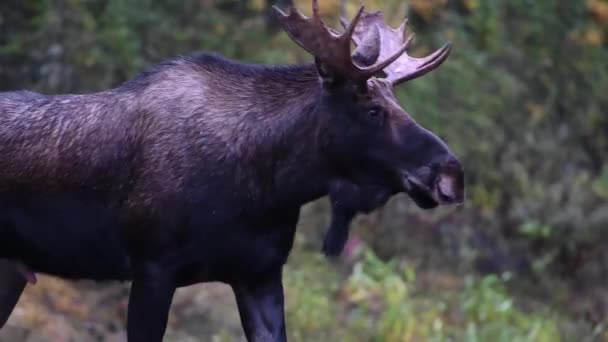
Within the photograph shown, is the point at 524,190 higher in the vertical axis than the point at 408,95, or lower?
lower

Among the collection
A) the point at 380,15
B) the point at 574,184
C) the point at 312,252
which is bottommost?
the point at 574,184

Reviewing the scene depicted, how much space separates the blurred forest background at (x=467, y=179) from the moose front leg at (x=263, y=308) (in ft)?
7.56

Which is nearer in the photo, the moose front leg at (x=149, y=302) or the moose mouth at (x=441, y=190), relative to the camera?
the moose mouth at (x=441, y=190)

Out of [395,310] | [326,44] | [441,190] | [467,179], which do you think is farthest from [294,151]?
[467,179]

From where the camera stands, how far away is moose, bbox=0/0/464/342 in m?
6.08

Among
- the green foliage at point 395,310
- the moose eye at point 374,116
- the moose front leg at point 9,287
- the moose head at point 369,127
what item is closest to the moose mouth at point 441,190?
the moose head at point 369,127

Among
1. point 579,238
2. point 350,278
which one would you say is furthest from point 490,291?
point 579,238

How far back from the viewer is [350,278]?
10484 millimetres

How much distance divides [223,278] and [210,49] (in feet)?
18.4

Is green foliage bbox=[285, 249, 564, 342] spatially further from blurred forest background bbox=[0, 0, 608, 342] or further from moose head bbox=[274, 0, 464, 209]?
moose head bbox=[274, 0, 464, 209]

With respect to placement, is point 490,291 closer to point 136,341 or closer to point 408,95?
point 408,95

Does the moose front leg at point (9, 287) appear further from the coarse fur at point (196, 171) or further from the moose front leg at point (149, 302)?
the moose front leg at point (149, 302)

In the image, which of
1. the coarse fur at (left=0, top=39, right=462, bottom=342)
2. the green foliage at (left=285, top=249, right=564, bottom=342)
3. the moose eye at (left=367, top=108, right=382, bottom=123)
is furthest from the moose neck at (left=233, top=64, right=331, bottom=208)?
the green foliage at (left=285, top=249, right=564, bottom=342)

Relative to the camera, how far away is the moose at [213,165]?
6082 millimetres
